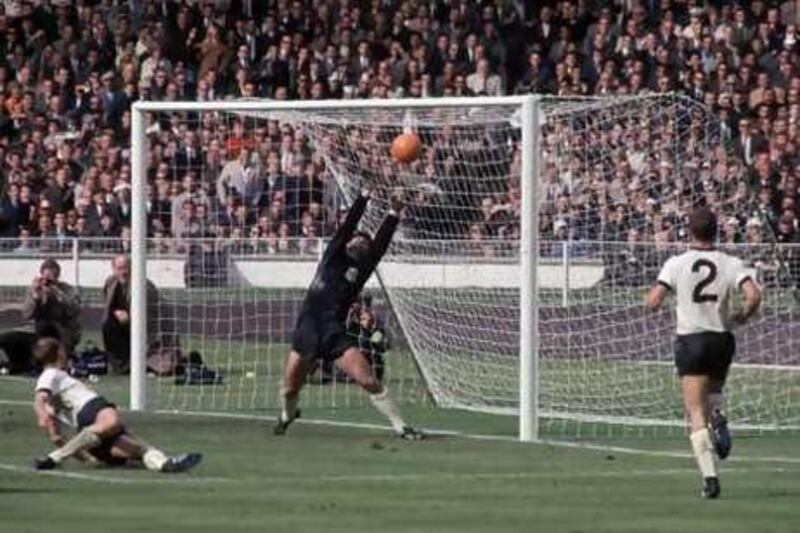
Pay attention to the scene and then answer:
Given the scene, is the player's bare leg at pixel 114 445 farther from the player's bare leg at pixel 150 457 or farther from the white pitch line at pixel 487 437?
the white pitch line at pixel 487 437

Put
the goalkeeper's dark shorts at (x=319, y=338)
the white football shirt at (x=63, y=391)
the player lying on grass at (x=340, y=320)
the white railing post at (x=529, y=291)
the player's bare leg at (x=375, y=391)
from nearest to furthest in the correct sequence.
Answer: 1. the white football shirt at (x=63, y=391)
2. the white railing post at (x=529, y=291)
3. the player's bare leg at (x=375, y=391)
4. the player lying on grass at (x=340, y=320)
5. the goalkeeper's dark shorts at (x=319, y=338)

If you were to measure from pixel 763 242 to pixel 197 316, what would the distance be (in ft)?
23.3

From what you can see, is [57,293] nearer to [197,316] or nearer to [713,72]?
[197,316]

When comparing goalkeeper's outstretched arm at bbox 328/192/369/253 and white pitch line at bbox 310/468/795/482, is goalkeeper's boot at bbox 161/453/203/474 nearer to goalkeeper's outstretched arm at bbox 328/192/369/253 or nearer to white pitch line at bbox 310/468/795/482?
white pitch line at bbox 310/468/795/482

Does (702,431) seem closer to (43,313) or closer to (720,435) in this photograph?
(720,435)

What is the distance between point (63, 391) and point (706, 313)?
457 cm

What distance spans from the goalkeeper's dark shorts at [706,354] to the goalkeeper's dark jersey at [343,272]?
5021 mm

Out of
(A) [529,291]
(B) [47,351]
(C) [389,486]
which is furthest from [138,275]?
(C) [389,486]

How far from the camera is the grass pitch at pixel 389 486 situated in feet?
53.6

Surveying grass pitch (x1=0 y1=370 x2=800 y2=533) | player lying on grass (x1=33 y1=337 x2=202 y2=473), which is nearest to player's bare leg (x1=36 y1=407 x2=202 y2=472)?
player lying on grass (x1=33 y1=337 x2=202 y2=473)

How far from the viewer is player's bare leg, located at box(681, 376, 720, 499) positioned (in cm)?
1770

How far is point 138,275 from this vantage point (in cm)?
2544

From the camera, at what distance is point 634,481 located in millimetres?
18953

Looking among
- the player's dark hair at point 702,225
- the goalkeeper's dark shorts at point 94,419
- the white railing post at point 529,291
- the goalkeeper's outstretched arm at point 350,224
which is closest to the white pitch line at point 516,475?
the goalkeeper's dark shorts at point 94,419
